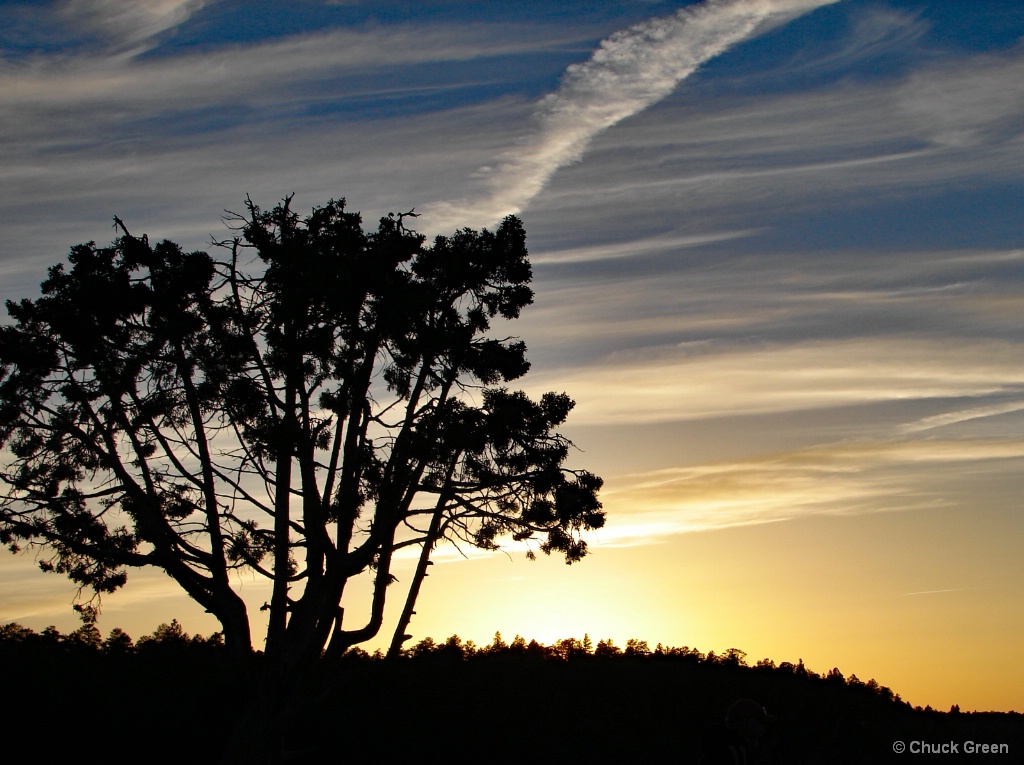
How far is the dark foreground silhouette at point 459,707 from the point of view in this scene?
27344 millimetres

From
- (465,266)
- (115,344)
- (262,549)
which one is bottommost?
(262,549)

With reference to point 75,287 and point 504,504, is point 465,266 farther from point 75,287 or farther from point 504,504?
point 75,287

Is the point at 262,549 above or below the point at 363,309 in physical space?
below

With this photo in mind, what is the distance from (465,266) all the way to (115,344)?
768 centimetres

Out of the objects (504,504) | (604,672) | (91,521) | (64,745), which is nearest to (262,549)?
(91,521)

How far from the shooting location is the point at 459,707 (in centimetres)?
3098

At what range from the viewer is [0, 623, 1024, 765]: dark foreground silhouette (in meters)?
27.3

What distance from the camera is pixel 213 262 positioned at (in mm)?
21938
